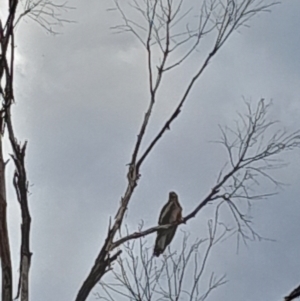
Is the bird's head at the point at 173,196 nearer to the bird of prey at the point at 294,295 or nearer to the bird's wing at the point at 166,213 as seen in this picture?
the bird's wing at the point at 166,213

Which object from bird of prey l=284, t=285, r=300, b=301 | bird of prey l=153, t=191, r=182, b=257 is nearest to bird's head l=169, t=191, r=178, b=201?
bird of prey l=153, t=191, r=182, b=257

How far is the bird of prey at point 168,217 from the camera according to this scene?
6836 mm

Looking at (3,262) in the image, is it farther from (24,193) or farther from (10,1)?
(10,1)

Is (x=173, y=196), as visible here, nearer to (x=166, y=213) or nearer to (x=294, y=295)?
(x=166, y=213)

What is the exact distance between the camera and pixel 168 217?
27.9 ft

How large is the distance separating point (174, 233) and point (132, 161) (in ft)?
8.14

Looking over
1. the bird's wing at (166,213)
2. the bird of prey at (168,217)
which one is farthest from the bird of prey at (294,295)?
the bird's wing at (166,213)

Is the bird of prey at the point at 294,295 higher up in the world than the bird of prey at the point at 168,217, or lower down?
lower down

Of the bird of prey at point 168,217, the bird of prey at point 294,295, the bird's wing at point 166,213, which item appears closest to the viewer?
the bird of prey at point 294,295

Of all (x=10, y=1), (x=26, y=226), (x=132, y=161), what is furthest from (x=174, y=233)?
(x=10, y=1)

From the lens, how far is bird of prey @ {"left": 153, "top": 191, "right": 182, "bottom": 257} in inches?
269

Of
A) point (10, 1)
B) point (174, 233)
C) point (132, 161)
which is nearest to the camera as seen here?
point (10, 1)

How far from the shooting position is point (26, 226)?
3592mm

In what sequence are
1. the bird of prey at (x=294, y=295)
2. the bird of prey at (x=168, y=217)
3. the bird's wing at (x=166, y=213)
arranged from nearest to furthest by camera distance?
1. the bird of prey at (x=294, y=295)
2. the bird of prey at (x=168, y=217)
3. the bird's wing at (x=166, y=213)
